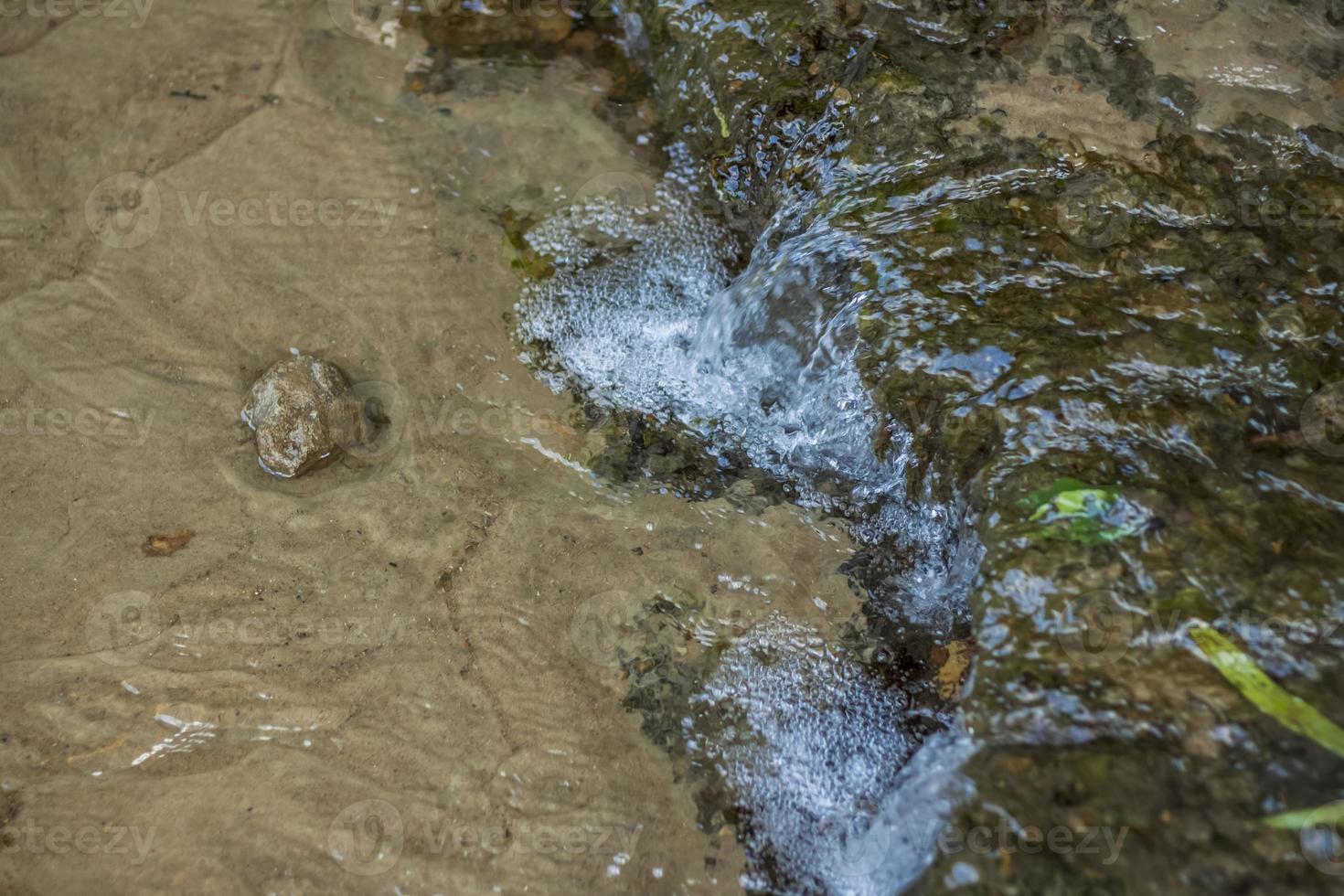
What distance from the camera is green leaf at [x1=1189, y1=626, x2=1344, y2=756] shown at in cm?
193

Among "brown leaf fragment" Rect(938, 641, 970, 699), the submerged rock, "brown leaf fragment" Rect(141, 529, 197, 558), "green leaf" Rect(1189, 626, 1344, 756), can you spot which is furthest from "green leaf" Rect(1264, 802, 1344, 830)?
"brown leaf fragment" Rect(141, 529, 197, 558)

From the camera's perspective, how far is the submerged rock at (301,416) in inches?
118

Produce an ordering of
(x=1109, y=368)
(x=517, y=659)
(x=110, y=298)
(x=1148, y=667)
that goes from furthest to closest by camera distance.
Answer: (x=110, y=298)
(x=517, y=659)
(x=1109, y=368)
(x=1148, y=667)

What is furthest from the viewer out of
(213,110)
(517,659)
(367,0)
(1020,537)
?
(367,0)

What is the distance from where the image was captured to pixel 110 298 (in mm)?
3361

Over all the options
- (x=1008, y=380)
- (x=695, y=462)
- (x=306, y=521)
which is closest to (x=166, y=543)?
(x=306, y=521)

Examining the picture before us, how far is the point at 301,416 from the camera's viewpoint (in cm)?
300

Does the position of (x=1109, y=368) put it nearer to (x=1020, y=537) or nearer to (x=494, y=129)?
(x=1020, y=537)

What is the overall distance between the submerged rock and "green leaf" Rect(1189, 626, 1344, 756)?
2.57 m

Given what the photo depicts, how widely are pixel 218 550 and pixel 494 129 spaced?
207 centimetres

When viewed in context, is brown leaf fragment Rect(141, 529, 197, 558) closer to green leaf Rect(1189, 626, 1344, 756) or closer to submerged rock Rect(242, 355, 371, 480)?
submerged rock Rect(242, 355, 371, 480)

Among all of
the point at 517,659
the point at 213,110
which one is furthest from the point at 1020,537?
the point at 213,110

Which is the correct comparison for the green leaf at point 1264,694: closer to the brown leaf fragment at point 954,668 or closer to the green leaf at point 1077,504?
the green leaf at point 1077,504

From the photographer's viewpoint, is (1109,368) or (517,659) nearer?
(1109,368)
